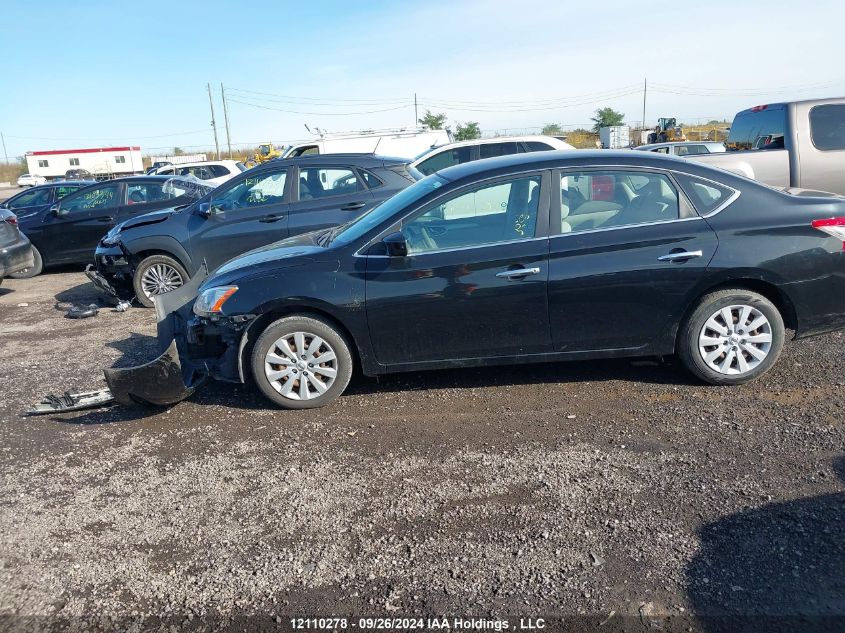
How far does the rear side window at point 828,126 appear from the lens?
8.20 metres

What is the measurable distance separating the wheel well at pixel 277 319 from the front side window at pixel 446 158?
7433 millimetres

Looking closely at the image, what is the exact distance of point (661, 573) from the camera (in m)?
2.93

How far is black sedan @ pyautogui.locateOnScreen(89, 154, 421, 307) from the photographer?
26.2 ft

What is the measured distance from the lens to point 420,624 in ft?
8.89

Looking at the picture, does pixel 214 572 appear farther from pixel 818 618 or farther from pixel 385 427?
pixel 818 618

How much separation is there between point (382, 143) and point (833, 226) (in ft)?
42.6

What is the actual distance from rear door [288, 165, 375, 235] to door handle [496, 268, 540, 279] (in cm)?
353

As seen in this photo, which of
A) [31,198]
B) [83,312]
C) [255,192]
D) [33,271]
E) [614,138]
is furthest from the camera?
[614,138]

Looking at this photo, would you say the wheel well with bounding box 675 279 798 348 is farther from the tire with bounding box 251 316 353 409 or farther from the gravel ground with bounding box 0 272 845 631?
the tire with bounding box 251 316 353 409

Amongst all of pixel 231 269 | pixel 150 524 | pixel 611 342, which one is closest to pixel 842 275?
pixel 611 342

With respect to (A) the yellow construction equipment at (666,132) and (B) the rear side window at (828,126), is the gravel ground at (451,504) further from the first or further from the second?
(A) the yellow construction equipment at (666,132)

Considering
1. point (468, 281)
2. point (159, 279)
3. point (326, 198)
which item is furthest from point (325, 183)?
point (468, 281)

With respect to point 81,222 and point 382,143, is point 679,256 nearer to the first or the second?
point 81,222

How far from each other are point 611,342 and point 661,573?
85.4 inches
